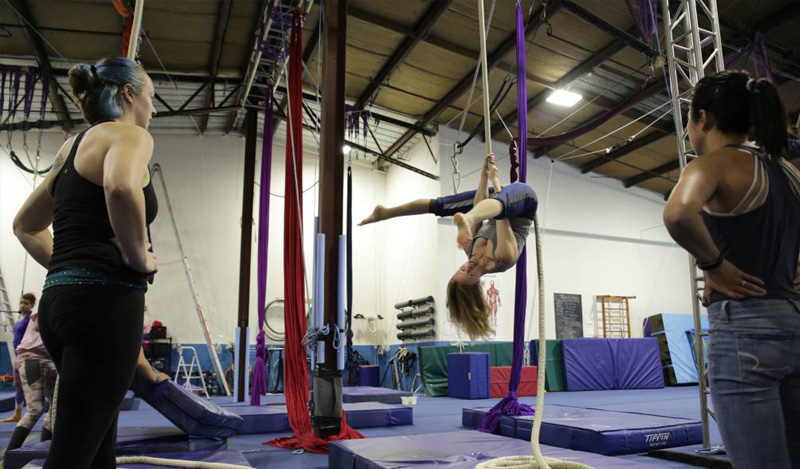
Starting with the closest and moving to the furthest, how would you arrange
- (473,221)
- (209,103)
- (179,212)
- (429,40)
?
1. (473,221)
2. (429,40)
3. (209,103)
4. (179,212)

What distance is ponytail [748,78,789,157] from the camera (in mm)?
1118

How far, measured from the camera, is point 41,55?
7824mm

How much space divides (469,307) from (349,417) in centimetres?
282

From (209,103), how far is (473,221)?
855 cm

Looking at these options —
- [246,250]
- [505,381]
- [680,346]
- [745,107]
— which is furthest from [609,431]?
[680,346]

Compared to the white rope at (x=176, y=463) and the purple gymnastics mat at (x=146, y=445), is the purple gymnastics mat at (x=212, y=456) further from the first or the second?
the purple gymnastics mat at (x=146, y=445)

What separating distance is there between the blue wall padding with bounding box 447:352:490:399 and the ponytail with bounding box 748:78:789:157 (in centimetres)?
740

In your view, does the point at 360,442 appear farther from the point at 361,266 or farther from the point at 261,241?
the point at 361,266

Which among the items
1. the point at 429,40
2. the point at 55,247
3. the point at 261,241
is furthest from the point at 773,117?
the point at 429,40

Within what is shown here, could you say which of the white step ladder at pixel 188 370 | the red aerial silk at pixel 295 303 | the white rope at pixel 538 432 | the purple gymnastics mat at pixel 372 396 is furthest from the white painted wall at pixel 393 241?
the white rope at pixel 538 432

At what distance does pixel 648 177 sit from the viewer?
11758 millimetres

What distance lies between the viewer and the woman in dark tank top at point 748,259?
1009 millimetres

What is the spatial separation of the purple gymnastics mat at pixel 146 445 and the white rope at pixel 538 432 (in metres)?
1.93

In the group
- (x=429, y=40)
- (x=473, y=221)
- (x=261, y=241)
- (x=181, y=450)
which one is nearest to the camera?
(x=473, y=221)
